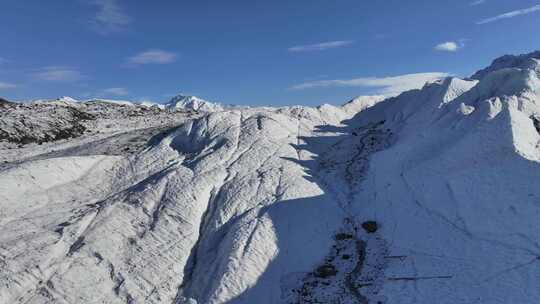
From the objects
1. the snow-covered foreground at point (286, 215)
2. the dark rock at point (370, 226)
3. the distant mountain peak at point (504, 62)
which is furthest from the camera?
the distant mountain peak at point (504, 62)

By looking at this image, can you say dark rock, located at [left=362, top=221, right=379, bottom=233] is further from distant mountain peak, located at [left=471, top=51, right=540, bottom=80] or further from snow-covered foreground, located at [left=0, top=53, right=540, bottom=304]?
distant mountain peak, located at [left=471, top=51, right=540, bottom=80]

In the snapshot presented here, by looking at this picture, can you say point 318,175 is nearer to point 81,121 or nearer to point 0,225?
point 0,225

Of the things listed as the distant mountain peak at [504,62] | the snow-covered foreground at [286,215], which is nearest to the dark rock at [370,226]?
the snow-covered foreground at [286,215]

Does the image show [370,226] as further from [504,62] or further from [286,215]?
[504,62]

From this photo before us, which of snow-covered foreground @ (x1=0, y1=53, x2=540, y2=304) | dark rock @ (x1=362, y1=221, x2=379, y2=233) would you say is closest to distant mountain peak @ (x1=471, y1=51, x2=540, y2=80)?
snow-covered foreground @ (x1=0, y1=53, x2=540, y2=304)

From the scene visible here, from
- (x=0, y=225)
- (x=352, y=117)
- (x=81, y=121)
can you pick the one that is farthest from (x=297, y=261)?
(x=81, y=121)

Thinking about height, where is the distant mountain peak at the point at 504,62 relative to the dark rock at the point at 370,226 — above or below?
above

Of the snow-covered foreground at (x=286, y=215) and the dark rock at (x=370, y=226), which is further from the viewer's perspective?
the dark rock at (x=370, y=226)

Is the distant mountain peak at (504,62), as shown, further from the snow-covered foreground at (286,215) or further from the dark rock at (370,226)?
the dark rock at (370,226)
